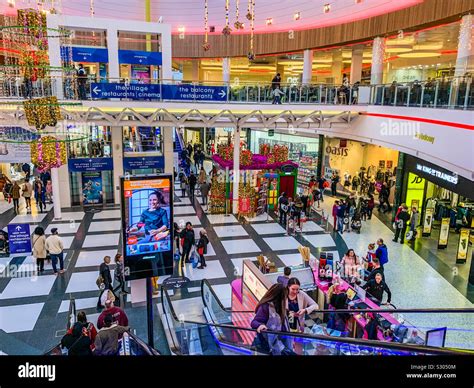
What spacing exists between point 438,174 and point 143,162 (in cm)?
1142

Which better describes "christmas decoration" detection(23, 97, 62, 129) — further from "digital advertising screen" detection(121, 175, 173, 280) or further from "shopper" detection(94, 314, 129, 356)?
"shopper" detection(94, 314, 129, 356)

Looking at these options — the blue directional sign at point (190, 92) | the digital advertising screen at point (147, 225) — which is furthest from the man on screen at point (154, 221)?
the blue directional sign at point (190, 92)

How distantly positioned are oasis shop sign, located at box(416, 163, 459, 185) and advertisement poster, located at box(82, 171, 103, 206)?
41.4 ft

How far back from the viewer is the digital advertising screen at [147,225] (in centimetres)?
649

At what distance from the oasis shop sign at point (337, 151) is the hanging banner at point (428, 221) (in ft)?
26.7

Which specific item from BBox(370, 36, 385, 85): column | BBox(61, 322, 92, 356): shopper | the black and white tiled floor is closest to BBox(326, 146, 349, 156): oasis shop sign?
BBox(370, 36, 385, 85): column

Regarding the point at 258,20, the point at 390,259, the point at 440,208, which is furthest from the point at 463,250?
the point at 258,20

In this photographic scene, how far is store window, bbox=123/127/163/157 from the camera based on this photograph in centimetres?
1798

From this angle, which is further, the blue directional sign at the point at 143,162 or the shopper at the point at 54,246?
the blue directional sign at the point at 143,162

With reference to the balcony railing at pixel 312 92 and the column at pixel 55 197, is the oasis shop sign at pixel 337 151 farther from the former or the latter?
the column at pixel 55 197

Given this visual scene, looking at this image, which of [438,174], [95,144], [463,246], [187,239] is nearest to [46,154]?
[187,239]

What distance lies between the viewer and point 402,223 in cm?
1350
